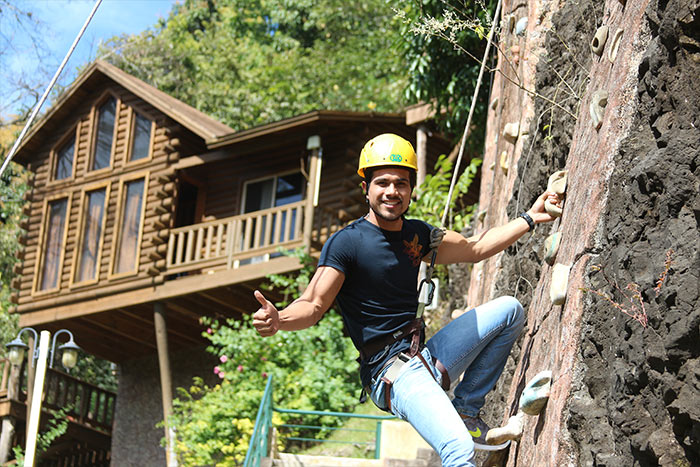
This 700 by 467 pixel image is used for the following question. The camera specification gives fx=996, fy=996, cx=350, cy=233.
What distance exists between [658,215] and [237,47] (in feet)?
96.3

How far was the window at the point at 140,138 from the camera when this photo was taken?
68.4 feet

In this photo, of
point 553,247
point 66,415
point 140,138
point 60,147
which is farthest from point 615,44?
point 60,147

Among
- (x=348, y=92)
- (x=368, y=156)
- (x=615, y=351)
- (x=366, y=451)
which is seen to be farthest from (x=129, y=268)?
(x=615, y=351)

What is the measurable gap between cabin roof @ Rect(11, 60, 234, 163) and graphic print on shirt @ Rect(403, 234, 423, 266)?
1426 centimetres

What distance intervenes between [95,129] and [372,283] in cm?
1772

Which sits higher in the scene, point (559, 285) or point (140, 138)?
point (140, 138)

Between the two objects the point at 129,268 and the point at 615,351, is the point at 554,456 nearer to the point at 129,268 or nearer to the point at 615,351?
the point at 615,351

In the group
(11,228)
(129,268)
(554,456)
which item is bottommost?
(554,456)

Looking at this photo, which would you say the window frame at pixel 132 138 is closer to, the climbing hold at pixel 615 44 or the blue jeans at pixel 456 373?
the blue jeans at pixel 456 373

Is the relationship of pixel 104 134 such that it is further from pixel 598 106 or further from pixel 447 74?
pixel 598 106

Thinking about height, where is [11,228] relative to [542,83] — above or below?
above

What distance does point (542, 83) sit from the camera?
7703 mm

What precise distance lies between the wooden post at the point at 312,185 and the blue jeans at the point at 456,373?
1184cm

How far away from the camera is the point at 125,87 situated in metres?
21.0
